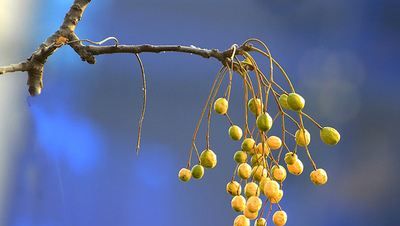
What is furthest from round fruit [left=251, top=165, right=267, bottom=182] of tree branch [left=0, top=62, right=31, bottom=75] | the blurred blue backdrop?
the blurred blue backdrop

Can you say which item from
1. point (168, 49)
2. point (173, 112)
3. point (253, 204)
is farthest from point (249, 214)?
point (173, 112)

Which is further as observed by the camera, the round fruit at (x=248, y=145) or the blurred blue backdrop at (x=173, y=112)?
the blurred blue backdrop at (x=173, y=112)

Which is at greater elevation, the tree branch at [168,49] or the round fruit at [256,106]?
the tree branch at [168,49]

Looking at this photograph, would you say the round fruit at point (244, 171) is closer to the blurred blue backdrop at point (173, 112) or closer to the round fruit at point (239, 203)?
the round fruit at point (239, 203)

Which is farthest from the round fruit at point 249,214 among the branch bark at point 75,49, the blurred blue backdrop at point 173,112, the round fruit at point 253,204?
the blurred blue backdrop at point 173,112

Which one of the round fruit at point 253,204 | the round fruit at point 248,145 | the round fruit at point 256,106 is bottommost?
the round fruit at point 253,204
